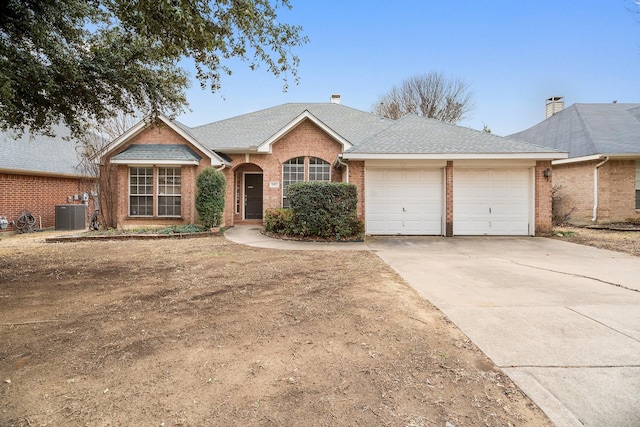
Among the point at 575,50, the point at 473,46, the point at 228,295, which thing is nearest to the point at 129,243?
the point at 228,295

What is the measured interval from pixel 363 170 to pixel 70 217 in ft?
48.4

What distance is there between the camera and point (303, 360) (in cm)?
288

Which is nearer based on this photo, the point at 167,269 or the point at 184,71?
the point at 167,269

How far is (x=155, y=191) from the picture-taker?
13.5m

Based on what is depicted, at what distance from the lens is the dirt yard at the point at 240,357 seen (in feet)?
7.14

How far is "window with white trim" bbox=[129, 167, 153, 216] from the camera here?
13.5 m

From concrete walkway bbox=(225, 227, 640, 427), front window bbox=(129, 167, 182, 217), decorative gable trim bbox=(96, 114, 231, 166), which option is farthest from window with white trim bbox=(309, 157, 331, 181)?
concrete walkway bbox=(225, 227, 640, 427)

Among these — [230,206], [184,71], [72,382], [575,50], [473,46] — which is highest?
[473,46]

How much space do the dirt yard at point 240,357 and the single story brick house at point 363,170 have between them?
570cm

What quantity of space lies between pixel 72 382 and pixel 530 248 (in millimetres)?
10442

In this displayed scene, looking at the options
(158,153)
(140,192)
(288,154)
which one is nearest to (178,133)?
(158,153)

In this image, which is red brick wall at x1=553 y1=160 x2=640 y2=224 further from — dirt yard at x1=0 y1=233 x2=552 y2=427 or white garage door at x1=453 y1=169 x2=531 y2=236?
dirt yard at x1=0 y1=233 x2=552 y2=427

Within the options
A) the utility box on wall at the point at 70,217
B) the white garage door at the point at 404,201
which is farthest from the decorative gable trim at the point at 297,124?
the utility box on wall at the point at 70,217

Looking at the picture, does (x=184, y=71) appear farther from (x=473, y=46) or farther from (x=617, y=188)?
(x=617, y=188)
